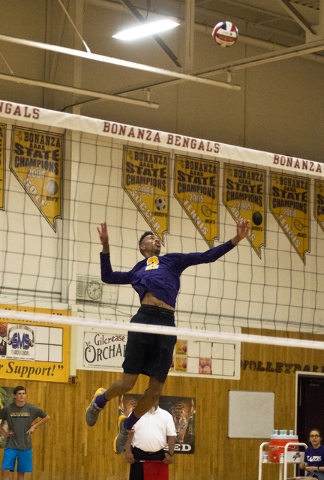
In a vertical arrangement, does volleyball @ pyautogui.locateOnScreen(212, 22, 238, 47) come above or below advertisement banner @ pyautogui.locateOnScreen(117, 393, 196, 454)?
above

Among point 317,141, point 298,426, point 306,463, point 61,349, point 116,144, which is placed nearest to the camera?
point 306,463

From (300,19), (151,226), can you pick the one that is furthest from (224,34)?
(151,226)

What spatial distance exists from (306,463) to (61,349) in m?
4.39

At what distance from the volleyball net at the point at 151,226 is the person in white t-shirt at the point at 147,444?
4.03m

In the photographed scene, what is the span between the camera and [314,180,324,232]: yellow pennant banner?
636 inches

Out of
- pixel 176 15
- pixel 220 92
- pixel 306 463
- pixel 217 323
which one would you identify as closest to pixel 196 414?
pixel 217 323

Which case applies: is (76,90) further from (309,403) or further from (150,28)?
(309,403)

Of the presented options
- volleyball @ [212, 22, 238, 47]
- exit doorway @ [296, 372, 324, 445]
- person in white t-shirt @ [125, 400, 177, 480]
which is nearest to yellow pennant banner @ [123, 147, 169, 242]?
exit doorway @ [296, 372, 324, 445]

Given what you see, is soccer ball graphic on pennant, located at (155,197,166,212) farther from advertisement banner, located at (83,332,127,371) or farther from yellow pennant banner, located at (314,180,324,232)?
yellow pennant banner, located at (314,180,324,232)

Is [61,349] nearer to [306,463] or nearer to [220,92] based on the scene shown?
[306,463]

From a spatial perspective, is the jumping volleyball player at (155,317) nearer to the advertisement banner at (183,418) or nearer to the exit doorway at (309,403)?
the advertisement banner at (183,418)

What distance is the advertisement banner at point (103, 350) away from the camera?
13.2 meters

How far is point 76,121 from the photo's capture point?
7.98 metres

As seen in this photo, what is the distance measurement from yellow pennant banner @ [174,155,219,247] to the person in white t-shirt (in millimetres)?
5976
